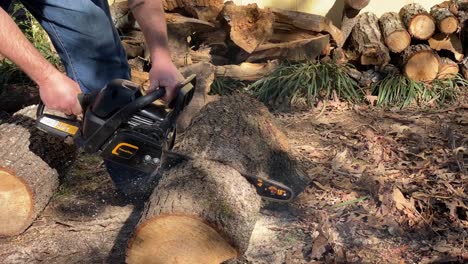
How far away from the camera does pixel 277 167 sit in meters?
3.30

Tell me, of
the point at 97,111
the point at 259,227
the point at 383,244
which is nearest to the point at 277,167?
the point at 259,227

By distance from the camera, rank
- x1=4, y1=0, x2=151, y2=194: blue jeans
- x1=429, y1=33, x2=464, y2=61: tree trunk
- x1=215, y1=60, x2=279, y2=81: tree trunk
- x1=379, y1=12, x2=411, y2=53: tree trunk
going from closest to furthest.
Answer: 1. x1=4, y1=0, x2=151, y2=194: blue jeans
2. x1=379, y1=12, x2=411, y2=53: tree trunk
3. x1=429, y1=33, x2=464, y2=61: tree trunk
4. x1=215, y1=60, x2=279, y2=81: tree trunk

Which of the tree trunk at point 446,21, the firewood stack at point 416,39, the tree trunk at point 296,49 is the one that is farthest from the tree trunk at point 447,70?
the tree trunk at point 296,49

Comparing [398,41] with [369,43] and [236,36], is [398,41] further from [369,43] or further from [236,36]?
[236,36]

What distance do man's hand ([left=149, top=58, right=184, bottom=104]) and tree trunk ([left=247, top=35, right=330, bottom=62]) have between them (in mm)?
2417

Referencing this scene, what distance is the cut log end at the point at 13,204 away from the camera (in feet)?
10.2

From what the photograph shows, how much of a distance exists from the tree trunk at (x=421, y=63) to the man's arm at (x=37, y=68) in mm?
3379

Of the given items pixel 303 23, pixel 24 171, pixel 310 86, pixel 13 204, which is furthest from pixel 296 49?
pixel 13 204

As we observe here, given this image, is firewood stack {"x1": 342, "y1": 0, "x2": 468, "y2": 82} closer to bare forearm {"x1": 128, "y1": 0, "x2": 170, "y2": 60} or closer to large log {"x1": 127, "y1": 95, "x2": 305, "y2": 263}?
large log {"x1": 127, "y1": 95, "x2": 305, "y2": 263}

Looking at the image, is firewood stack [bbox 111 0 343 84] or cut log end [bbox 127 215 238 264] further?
firewood stack [bbox 111 0 343 84]

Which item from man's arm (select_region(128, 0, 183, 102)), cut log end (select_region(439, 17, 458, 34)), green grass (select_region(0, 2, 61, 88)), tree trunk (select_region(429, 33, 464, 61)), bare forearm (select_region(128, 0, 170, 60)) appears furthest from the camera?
green grass (select_region(0, 2, 61, 88))

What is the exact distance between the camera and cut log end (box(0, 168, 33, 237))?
3100mm

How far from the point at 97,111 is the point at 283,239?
51.5 inches

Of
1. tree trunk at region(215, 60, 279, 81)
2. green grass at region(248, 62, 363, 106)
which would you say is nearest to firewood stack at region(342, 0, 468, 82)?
green grass at region(248, 62, 363, 106)
